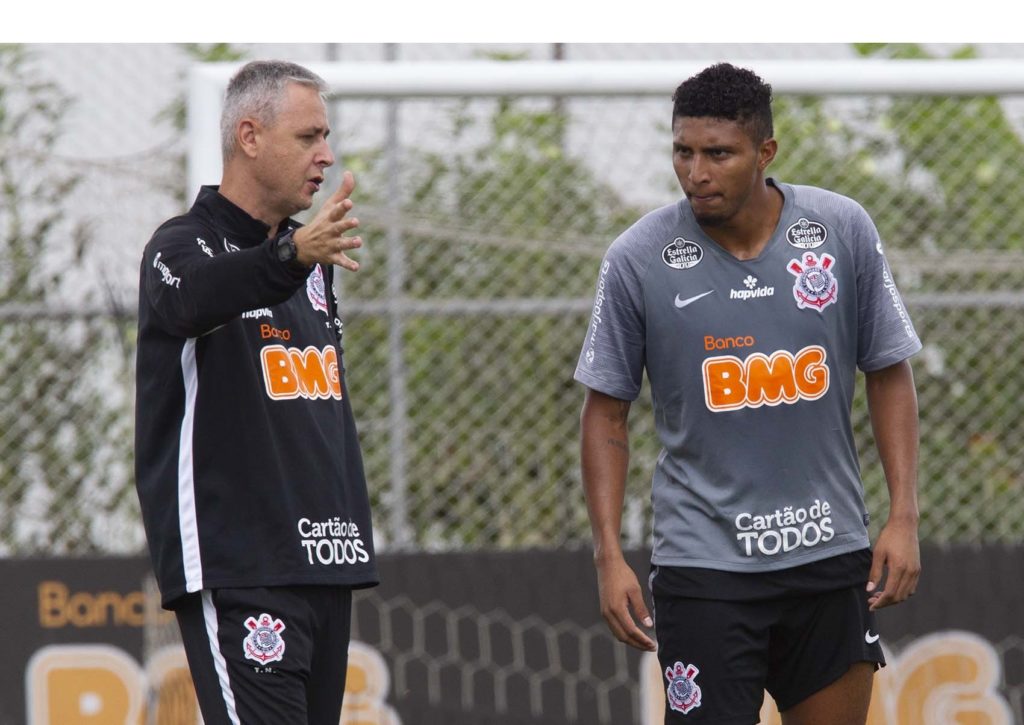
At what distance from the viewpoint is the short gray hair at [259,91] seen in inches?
122

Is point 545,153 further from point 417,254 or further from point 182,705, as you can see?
point 182,705

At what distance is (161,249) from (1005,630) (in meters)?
3.68

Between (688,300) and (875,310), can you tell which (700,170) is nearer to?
(688,300)

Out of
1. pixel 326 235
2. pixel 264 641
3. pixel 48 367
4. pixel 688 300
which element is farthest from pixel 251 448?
pixel 48 367

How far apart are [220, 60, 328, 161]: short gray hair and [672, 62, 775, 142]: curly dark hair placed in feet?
2.79

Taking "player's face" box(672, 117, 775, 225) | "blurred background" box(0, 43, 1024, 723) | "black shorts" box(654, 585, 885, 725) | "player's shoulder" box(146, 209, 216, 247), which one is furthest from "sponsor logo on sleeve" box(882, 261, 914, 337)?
"blurred background" box(0, 43, 1024, 723)

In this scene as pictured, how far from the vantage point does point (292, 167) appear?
10.2 feet

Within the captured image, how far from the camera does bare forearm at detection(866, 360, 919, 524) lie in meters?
3.28

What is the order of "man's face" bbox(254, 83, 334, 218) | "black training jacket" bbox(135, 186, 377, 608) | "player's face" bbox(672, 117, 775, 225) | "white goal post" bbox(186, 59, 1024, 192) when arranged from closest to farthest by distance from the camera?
1. "black training jacket" bbox(135, 186, 377, 608)
2. "man's face" bbox(254, 83, 334, 218)
3. "player's face" bbox(672, 117, 775, 225)
4. "white goal post" bbox(186, 59, 1024, 192)

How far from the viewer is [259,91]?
3123 millimetres

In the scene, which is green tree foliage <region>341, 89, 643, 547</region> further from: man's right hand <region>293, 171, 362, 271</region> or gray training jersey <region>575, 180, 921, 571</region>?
man's right hand <region>293, 171, 362, 271</region>

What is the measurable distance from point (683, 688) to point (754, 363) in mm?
782

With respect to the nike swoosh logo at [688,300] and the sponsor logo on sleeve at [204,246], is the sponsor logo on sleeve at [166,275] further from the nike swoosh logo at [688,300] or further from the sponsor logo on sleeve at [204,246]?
the nike swoosh logo at [688,300]

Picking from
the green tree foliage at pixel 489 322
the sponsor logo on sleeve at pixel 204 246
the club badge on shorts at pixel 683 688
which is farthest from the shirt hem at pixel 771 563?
the green tree foliage at pixel 489 322
